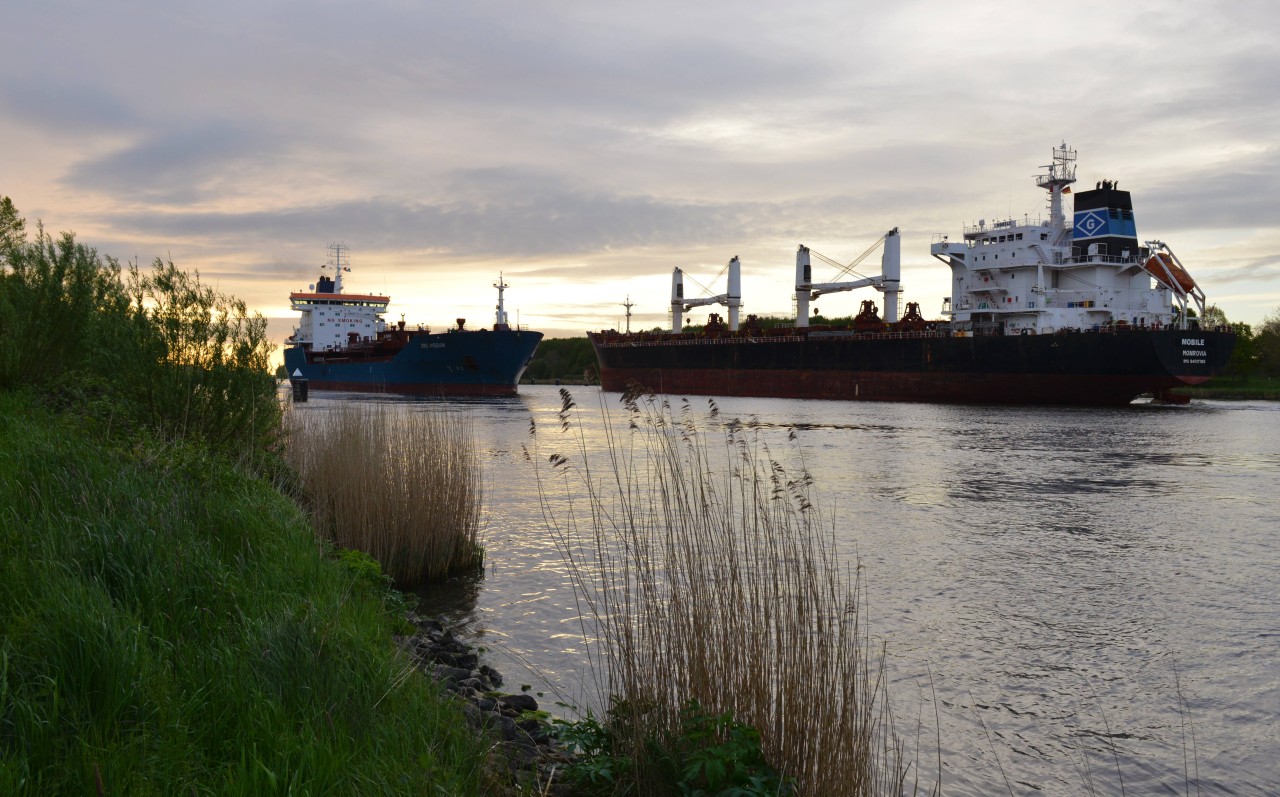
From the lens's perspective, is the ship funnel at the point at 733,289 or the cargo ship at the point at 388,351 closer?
the cargo ship at the point at 388,351

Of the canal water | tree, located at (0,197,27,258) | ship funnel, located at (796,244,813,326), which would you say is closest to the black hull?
ship funnel, located at (796,244,813,326)

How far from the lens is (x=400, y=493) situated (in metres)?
8.65

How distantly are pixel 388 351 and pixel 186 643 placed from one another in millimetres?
60393

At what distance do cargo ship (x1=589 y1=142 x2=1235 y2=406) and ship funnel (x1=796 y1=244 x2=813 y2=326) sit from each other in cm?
396

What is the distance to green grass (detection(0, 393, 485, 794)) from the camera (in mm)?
2746

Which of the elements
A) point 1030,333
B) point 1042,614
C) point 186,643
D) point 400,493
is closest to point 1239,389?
point 1030,333

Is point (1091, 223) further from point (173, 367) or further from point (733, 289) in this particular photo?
point (173, 367)

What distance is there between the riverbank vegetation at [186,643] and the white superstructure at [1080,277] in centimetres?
4267

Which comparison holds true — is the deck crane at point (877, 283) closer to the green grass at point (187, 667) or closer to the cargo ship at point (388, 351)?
the cargo ship at point (388, 351)

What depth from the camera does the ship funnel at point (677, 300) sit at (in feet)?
239

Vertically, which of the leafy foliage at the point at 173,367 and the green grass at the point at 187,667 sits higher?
the leafy foliage at the point at 173,367

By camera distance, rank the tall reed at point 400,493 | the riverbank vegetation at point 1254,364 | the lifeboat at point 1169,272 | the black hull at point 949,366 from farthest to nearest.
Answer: the riverbank vegetation at point 1254,364
the lifeboat at point 1169,272
the black hull at point 949,366
the tall reed at point 400,493

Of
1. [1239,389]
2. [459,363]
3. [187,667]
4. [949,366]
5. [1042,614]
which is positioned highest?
[459,363]

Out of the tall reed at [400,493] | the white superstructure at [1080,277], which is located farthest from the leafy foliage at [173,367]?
the white superstructure at [1080,277]
